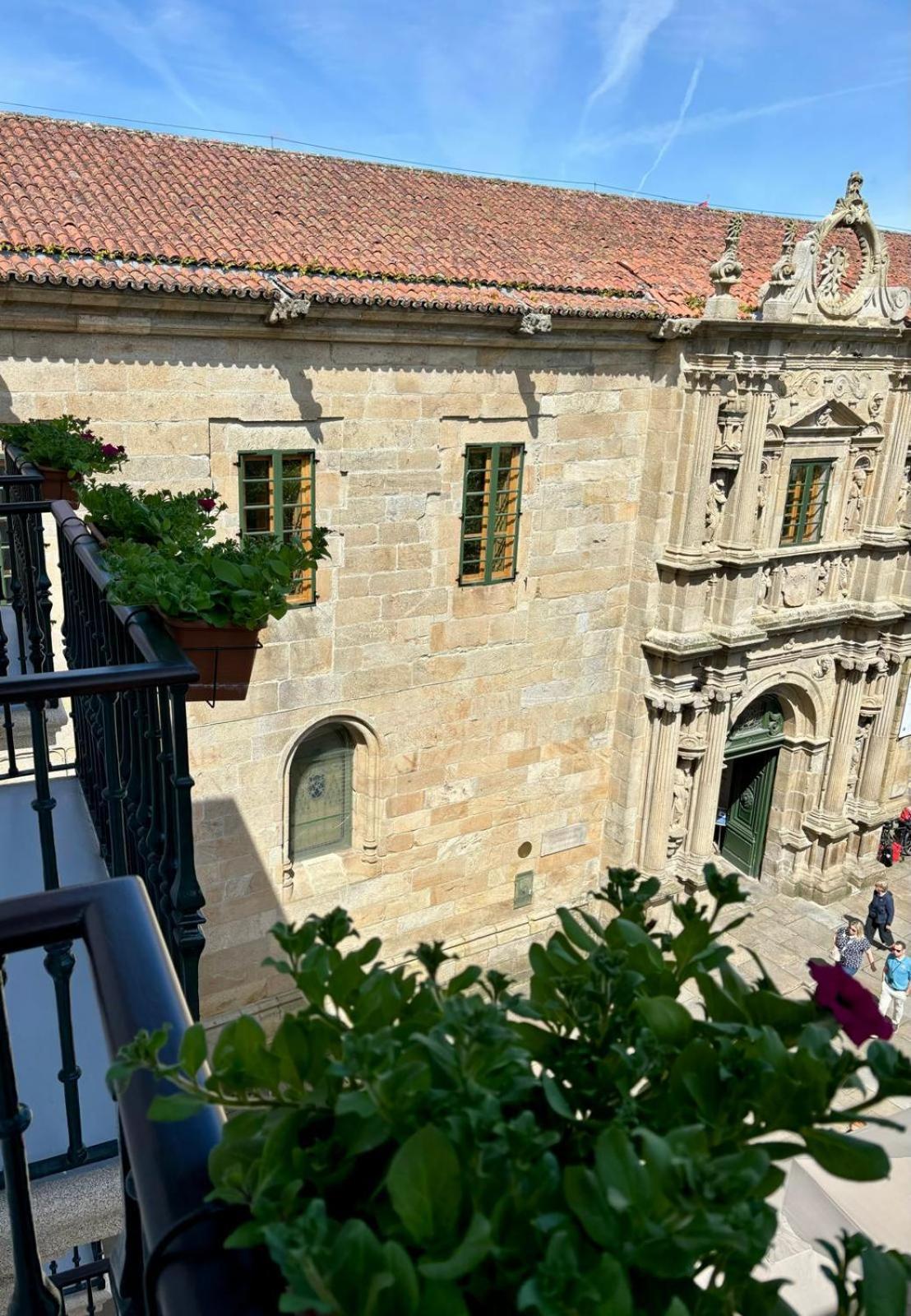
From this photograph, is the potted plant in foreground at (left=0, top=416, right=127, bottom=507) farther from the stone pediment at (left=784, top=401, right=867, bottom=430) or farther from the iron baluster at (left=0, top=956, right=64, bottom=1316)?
the stone pediment at (left=784, top=401, right=867, bottom=430)

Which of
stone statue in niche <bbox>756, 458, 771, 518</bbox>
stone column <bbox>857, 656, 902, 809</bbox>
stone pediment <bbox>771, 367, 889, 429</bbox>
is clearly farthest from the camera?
stone column <bbox>857, 656, 902, 809</bbox>

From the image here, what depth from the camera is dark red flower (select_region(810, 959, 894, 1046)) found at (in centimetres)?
106

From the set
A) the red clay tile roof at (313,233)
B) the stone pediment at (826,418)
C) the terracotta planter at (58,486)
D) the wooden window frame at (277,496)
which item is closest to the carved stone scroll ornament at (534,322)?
the red clay tile roof at (313,233)

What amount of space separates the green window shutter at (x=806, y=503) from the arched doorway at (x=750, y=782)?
9.25 feet

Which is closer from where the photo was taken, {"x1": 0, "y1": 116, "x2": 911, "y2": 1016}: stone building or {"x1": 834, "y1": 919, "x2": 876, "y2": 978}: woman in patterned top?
{"x1": 0, "y1": 116, "x2": 911, "y2": 1016}: stone building

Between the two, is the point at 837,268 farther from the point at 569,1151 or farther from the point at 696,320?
the point at 569,1151

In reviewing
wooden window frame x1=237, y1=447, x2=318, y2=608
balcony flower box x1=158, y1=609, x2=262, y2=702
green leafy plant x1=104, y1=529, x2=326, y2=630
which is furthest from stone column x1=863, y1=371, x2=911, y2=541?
balcony flower box x1=158, y1=609, x2=262, y2=702

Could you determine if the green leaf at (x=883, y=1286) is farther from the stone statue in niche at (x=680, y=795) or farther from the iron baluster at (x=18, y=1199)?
the stone statue in niche at (x=680, y=795)

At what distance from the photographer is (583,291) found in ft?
40.6

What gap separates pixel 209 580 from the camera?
3516 mm

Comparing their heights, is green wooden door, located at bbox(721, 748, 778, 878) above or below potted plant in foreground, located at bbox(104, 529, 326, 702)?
below

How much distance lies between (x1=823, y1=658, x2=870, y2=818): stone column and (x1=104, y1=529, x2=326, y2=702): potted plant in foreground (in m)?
15.0

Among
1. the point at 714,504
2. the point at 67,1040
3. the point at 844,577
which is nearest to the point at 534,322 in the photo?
Answer: the point at 714,504

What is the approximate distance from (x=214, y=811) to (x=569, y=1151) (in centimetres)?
1053
